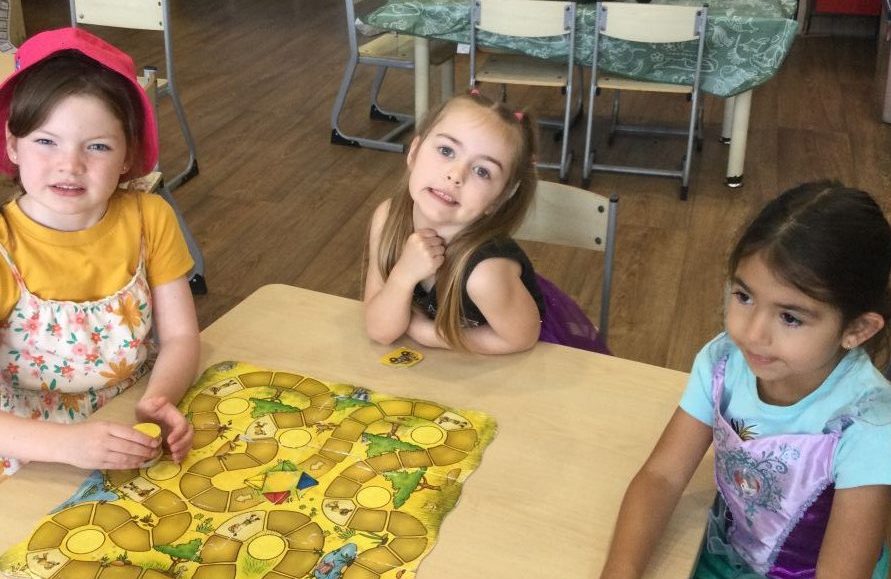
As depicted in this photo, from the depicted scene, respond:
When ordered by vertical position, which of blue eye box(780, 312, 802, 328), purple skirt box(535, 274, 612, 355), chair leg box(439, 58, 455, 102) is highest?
blue eye box(780, 312, 802, 328)

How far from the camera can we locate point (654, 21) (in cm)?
334

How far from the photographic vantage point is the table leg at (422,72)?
3945mm

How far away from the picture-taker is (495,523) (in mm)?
1007

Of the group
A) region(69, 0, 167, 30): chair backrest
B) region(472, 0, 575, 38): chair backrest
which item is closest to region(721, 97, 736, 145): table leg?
region(472, 0, 575, 38): chair backrest

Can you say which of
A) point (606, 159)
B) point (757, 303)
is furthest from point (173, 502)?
point (606, 159)

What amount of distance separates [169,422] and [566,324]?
2.92 feet

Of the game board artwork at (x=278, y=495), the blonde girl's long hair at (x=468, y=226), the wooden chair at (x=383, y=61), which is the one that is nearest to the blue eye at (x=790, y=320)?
the game board artwork at (x=278, y=495)

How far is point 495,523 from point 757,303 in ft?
1.19

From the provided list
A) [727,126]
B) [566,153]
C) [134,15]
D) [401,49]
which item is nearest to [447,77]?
[401,49]

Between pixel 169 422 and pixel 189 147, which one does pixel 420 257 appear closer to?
pixel 169 422

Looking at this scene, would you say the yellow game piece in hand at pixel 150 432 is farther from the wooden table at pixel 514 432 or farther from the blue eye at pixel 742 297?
the blue eye at pixel 742 297

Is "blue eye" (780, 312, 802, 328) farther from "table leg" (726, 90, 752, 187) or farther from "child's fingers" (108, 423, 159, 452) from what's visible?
"table leg" (726, 90, 752, 187)

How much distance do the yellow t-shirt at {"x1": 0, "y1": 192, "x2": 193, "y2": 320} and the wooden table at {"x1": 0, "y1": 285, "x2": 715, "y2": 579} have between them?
0.46 feet

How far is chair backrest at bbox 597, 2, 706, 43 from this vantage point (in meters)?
3.32
